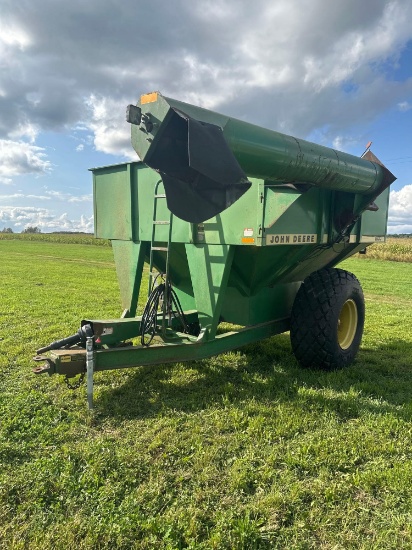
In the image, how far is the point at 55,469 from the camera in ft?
8.58

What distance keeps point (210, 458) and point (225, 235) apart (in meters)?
1.93

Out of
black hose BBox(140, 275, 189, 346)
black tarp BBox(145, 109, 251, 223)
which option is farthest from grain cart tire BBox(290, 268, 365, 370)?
black tarp BBox(145, 109, 251, 223)

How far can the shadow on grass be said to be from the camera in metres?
3.56

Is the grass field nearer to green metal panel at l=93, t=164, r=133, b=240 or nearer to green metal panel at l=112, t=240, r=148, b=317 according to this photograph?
green metal panel at l=112, t=240, r=148, b=317

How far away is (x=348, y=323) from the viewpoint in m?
4.97

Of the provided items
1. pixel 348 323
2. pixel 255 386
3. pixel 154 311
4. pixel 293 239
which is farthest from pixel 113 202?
pixel 348 323

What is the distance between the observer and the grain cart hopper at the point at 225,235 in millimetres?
2791

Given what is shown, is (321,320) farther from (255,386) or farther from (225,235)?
(225,235)

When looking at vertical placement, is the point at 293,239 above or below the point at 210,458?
above

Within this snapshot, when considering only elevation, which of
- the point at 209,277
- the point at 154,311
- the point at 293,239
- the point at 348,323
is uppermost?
the point at 293,239

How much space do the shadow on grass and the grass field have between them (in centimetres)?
2

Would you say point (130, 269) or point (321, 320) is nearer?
point (321, 320)

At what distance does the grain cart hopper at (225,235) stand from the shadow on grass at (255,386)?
31 centimetres

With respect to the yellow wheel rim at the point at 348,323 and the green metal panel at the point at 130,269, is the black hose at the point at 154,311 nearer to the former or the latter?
the green metal panel at the point at 130,269
